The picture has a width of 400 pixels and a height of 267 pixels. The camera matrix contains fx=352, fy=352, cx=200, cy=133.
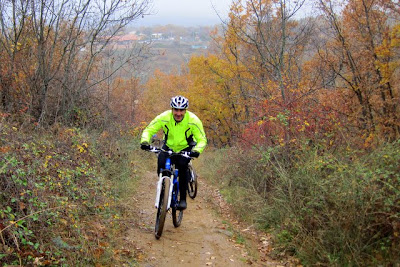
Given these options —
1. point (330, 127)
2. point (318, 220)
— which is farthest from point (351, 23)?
point (318, 220)

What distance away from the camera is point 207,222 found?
6812 millimetres

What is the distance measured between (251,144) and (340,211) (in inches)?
148

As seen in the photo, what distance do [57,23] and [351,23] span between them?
1332cm

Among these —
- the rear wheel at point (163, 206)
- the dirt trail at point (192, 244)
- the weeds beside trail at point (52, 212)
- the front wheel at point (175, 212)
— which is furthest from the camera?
the front wheel at point (175, 212)

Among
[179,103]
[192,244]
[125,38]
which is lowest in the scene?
[192,244]

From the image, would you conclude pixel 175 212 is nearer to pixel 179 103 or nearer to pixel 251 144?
pixel 179 103

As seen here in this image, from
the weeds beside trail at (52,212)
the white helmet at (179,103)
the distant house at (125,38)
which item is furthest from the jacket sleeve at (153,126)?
the distant house at (125,38)

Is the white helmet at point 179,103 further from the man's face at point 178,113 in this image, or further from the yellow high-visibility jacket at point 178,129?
the yellow high-visibility jacket at point 178,129

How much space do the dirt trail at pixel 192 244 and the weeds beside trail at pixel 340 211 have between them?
1.95ft

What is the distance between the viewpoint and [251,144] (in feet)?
27.2

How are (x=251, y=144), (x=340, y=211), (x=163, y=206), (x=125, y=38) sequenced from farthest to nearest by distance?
(x=125, y=38) < (x=251, y=144) < (x=163, y=206) < (x=340, y=211)

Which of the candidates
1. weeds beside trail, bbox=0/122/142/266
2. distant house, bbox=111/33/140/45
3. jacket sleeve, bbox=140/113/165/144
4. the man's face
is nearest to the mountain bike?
jacket sleeve, bbox=140/113/165/144

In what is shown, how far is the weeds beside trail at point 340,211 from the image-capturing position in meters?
4.26

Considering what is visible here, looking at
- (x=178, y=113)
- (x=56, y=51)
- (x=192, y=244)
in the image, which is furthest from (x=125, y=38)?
(x=192, y=244)
